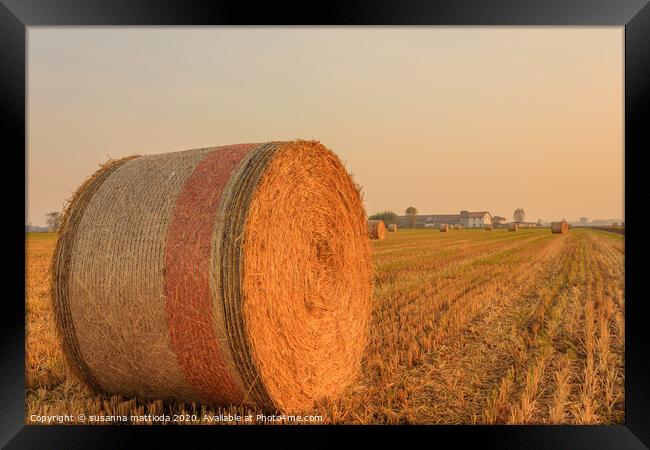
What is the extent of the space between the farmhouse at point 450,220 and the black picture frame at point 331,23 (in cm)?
3408

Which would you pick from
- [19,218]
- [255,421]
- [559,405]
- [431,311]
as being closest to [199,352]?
[255,421]

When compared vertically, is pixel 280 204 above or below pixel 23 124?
below

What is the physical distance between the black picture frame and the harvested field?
40 centimetres

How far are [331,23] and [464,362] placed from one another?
12.6 feet

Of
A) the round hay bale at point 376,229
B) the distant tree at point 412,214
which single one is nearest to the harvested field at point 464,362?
the round hay bale at point 376,229

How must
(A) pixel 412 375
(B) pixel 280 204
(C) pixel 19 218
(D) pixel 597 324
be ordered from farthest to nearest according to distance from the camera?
(D) pixel 597 324, (A) pixel 412 375, (B) pixel 280 204, (C) pixel 19 218

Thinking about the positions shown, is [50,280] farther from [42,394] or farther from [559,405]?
[559,405]

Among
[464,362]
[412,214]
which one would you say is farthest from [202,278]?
[412,214]

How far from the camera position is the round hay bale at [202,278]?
3955 millimetres

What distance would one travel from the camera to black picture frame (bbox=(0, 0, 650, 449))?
152 inches

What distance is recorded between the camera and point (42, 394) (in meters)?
4.86

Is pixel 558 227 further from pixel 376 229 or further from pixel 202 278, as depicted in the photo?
pixel 202 278

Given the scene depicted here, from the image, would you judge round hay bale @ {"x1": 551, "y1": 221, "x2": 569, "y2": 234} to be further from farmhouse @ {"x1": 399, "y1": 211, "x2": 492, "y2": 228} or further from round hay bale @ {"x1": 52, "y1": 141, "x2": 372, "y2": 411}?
round hay bale @ {"x1": 52, "y1": 141, "x2": 372, "y2": 411}

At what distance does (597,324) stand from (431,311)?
8.08 feet
